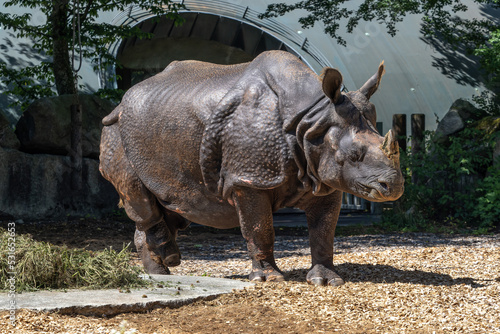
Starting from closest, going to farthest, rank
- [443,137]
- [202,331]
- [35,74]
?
1. [202,331]
2. [443,137]
3. [35,74]

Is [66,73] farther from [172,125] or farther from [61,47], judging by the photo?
[172,125]

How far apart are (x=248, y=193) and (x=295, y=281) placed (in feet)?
2.69

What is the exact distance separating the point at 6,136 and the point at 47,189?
40.4 inches

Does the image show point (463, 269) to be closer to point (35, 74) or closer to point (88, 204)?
point (88, 204)

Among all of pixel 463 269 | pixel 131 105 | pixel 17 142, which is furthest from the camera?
pixel 17 142

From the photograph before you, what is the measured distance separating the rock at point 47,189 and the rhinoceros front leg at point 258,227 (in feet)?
21.9

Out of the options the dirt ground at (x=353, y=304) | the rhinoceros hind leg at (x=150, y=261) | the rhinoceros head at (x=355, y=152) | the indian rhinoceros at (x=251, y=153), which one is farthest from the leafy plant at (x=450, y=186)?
the rhinoceros head at (x=355, y=152)

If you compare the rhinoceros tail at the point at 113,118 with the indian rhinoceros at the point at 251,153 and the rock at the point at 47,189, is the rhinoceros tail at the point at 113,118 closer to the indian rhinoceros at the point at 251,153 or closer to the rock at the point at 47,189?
the indian rhinoceros at the point at 251,153

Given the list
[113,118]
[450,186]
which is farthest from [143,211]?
[450,186]

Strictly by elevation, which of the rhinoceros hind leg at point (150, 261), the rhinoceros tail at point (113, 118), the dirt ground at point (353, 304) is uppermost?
the rhinoceros tail at point (113, 118)

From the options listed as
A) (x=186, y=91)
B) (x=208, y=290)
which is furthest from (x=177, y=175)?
(x=208, y=290)

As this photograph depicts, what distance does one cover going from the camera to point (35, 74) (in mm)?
12938

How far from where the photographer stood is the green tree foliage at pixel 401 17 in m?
13.6

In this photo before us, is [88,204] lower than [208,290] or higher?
higher
